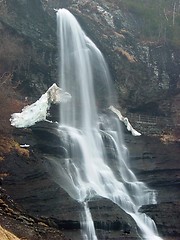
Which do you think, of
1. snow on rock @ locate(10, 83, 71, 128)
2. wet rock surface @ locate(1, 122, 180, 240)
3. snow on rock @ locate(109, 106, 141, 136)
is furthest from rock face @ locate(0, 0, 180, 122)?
wet rock surface @ locate(1, 122, 180, 240)

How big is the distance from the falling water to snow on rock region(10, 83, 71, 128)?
90 cm

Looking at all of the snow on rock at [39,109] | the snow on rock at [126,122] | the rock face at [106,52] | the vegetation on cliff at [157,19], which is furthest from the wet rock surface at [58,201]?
the vegetation on cliff at [157,19]

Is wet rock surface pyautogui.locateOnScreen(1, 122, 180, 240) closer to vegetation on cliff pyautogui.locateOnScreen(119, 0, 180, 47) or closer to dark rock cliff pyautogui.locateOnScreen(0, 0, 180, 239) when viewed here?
dark rock cliff pyautogui.locateOnScreen(0, 0, 180, 239)

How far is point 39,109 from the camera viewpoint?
1100 inches

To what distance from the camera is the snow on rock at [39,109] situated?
26391 millimetres

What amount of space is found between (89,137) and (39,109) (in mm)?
3791

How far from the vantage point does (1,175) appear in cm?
2088

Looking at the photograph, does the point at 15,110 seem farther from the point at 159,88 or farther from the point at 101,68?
the point at 159,88

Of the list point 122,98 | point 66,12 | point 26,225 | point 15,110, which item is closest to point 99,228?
point 26,225

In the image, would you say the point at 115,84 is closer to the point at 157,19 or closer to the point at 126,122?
the point at 126,122

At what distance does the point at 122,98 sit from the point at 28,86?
28.9 feet

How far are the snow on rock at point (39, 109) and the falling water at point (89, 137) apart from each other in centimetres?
90

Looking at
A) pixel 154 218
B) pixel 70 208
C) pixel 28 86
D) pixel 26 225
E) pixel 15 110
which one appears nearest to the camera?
pixel 26 225

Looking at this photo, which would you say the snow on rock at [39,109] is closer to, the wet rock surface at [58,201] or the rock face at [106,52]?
the wet rock surface at [58,201]
